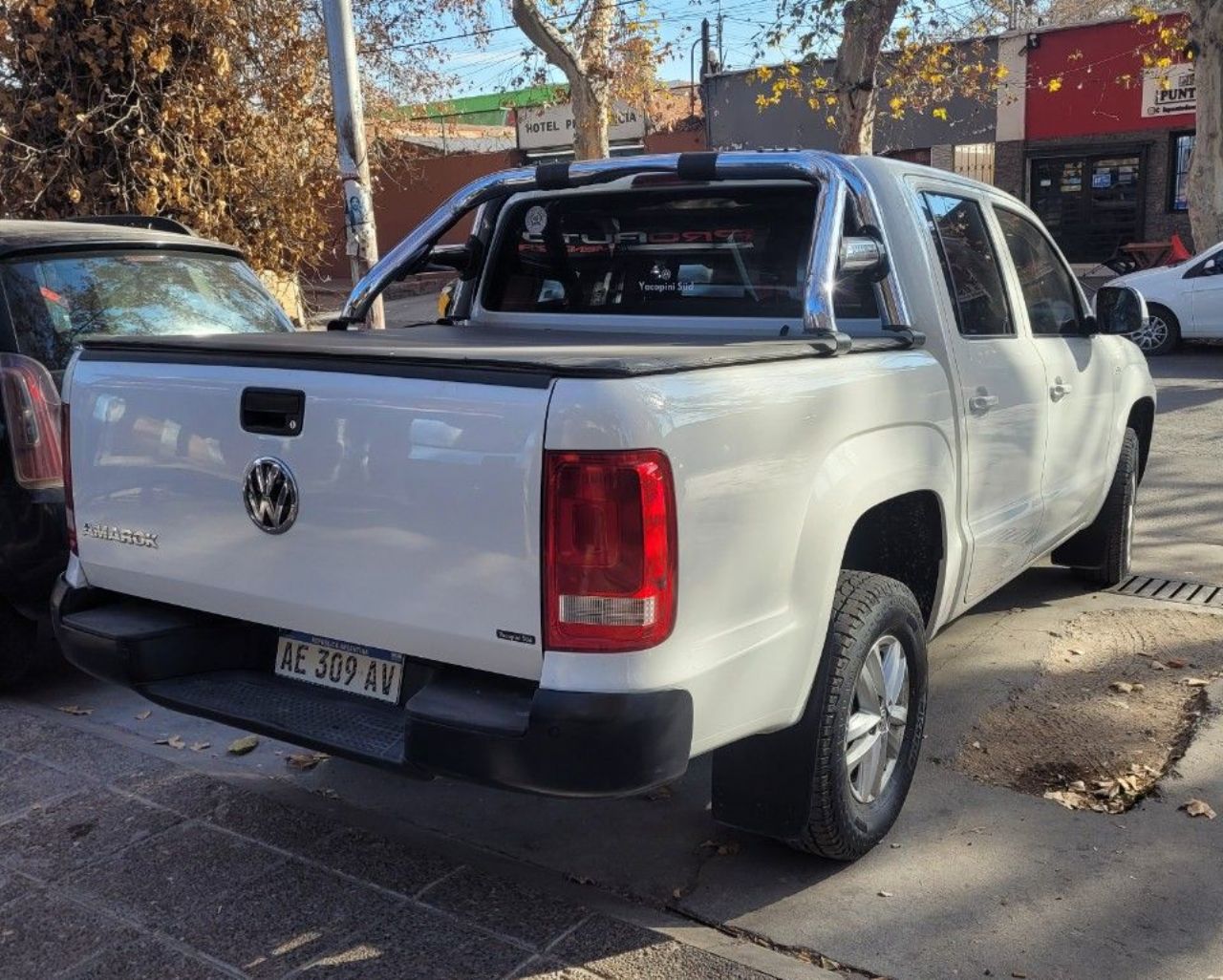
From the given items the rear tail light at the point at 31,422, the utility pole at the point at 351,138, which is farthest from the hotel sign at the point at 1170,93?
the rear tail light at the point at 31,422

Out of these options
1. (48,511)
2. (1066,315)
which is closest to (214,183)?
(48,511)

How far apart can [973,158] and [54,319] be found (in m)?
22.3

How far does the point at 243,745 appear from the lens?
170 inches

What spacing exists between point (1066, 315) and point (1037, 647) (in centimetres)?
140

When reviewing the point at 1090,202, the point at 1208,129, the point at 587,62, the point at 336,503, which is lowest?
the point at 1090,202

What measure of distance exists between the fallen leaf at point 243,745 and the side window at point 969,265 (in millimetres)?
2860

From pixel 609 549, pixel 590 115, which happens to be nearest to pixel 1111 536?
pixel 609 549

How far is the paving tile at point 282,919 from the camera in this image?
3.01 metres

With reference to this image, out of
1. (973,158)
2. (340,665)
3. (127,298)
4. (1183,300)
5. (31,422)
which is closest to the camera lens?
(340,665)

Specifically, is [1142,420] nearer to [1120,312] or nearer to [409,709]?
[1120,312]

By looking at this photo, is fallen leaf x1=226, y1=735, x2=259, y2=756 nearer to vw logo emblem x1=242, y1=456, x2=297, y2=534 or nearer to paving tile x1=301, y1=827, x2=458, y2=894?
paving tile x1=301, y1=827, x2=458, y2=894

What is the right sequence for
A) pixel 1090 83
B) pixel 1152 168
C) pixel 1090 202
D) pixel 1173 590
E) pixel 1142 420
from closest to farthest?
pixel 1173 590, pixel 1142 420, pixel 1152 168, pixel 1090 83, pixel 1090 202

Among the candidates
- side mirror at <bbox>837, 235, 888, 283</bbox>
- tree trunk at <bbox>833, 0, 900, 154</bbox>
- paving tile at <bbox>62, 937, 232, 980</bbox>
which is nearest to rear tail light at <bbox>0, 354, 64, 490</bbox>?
paving tile at <bbox>62, 937, 232, 980</bbox>

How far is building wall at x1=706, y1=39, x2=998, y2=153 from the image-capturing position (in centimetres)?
2392
